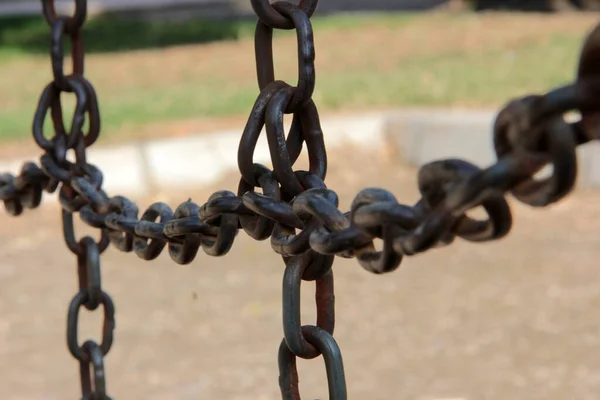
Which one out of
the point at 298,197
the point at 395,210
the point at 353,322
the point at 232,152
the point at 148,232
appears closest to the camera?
the point at 395,210

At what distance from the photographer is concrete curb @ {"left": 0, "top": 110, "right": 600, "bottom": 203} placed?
17.5 ft

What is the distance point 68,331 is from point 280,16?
0.57m

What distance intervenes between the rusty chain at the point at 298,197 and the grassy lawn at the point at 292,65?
4.99 m

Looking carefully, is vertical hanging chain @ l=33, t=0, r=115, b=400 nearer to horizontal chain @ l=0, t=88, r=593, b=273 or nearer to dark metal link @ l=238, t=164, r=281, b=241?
horizontal chain @ l=0, t=88, r=593, b=273

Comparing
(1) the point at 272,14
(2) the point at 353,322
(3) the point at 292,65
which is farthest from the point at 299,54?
(3) the point at 292,65

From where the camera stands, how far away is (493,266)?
432 cm

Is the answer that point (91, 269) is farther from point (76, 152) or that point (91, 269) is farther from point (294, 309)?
point (294, 309)

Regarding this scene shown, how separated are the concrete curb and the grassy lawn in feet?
1.82

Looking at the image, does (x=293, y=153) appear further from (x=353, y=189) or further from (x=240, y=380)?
(x=353, y=189)

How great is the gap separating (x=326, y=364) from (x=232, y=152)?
5.15m

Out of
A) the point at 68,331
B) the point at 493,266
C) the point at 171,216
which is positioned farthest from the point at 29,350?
the point at 171,216

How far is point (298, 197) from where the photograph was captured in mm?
618

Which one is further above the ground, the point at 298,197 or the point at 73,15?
the point at 73,15

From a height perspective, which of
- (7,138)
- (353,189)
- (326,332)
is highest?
(7,138)
